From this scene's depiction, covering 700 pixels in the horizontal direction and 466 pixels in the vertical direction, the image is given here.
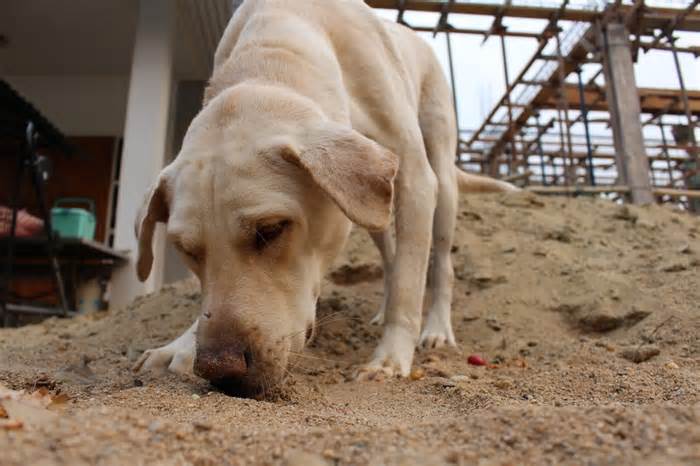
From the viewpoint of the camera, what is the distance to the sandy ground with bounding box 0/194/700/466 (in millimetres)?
875

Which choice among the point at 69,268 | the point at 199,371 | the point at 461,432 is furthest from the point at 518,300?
the point at 69,268

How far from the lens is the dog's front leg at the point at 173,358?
222 centimetres

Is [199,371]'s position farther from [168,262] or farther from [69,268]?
[168,262]

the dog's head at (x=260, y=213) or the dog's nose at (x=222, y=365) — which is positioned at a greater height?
the dog's head at (x=260, y=213)

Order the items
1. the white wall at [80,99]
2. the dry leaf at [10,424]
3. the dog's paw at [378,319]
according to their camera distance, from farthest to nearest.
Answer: the white wall at [80,99]
the dog's paw at [378,319]
the dry leaf at [10,424]

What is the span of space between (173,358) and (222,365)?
2.68 ft

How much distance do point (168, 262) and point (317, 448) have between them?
7.97 metres

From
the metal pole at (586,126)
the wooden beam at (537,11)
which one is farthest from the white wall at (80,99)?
the metal pole at (586,126)

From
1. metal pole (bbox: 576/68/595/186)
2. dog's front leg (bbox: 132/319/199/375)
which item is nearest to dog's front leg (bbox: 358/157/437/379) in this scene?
dog's front leg (bbox: 132/319/199/375)

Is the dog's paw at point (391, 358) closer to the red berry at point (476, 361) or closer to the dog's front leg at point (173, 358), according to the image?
the red berry at point (476, 361)

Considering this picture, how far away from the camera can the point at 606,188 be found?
711cm

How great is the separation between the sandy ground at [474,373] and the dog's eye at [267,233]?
426mm

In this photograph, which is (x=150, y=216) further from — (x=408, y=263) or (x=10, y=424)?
(x=10, y=424)

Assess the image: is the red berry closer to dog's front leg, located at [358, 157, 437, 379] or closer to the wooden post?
dog's front leg, located at [358, 157, 437, 379]
